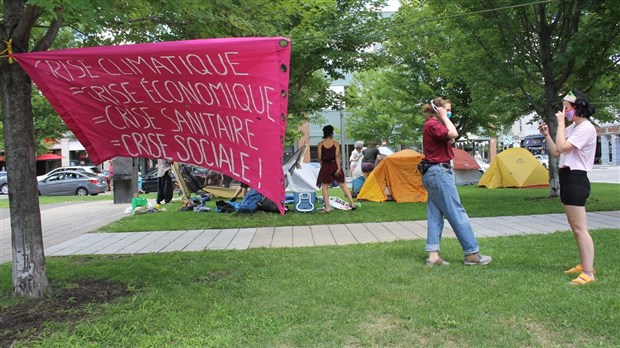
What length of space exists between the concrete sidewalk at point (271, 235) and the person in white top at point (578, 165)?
276cm

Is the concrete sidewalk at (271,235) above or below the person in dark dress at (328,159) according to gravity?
below

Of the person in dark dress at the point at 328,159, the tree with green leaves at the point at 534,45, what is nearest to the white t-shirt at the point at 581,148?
the tree with green leaves at the point at 534,45

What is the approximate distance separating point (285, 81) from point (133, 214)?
9.00 meters

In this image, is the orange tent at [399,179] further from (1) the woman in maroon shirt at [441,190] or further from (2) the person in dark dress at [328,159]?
(1) the woman in maroon shirt at [441,190]

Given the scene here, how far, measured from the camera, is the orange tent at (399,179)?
12.9 m

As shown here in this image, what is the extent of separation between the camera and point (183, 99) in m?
3.96

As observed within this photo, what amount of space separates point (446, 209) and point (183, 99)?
305 centimetres

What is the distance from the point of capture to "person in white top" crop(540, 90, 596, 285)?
4352 millimetres

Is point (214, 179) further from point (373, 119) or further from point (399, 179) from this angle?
point (373, 119)

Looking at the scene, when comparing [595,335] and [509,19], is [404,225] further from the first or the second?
[509,19]

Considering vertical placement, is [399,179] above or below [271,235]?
above

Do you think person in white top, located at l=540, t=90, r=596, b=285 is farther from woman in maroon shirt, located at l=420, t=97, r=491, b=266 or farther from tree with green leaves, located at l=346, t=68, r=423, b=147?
tree with green leaves, located at l=346, t=68, r=423, b=147

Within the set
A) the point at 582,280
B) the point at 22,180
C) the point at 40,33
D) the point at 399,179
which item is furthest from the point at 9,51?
the point at 399,179

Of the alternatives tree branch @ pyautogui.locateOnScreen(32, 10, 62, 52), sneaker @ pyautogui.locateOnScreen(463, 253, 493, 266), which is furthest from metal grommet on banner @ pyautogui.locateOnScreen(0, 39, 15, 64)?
sneaker @ pyautogui.locateOnScreen(463, 253, 493, 266)
